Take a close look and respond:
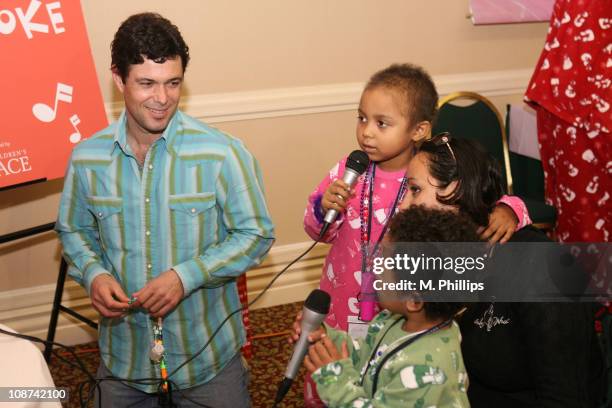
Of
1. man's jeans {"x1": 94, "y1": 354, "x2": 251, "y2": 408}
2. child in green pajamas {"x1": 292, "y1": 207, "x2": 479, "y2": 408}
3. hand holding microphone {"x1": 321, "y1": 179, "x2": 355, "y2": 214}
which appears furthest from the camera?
man's jeans {"x1": 94, "y1": 354, "x2": 251, "y2": 408}

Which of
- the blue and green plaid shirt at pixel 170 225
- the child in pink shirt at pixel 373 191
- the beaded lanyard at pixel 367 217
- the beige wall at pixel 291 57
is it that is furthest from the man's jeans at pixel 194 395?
the beige wall at pixel 291 57

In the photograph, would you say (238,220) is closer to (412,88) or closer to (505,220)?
(412,88)

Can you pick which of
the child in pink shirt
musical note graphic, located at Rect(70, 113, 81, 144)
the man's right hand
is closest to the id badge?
the child in pink shirt

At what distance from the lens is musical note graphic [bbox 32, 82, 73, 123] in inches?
97.3

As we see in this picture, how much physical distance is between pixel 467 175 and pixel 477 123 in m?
1.84

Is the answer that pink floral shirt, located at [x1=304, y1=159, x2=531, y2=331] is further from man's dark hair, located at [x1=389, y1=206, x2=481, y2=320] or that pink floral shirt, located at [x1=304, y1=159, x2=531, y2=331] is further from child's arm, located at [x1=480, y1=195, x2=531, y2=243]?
man's dark hair, located at [x1=389, y1=206, x2=481, y2=320]

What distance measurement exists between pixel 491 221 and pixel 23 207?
2.17 m

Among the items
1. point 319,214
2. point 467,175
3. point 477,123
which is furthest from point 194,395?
point 477,123

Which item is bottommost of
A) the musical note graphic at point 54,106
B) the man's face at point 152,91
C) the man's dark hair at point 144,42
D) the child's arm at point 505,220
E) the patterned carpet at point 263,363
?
the patterned carpet at point 263,363

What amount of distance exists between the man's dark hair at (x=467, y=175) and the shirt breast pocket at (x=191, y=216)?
60 centimetres

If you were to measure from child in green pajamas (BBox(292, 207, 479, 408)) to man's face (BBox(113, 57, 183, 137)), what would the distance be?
0.72 metres

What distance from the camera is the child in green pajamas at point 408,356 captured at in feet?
4.26

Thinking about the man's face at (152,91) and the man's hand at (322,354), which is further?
the man's face at (152,91)

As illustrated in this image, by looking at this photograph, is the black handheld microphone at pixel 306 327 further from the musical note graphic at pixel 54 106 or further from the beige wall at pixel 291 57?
the beige wall at pixel 291 57
